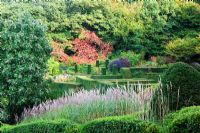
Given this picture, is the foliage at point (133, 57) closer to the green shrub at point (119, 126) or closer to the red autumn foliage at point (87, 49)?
the red autumn foliage at point (87, 49)

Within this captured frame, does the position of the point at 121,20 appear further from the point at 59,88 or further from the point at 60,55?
the point at 59,88

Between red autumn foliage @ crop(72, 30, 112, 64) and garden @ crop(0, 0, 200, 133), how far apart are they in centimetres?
6

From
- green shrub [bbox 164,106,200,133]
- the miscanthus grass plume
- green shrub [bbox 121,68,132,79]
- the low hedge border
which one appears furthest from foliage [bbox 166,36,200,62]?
green shrub [bbox 164,106,200,133]

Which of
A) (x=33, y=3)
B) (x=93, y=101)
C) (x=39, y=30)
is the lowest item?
(x=93, y=101)

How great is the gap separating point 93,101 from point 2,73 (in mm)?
4726

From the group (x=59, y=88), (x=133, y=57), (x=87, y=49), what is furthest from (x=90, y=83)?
(x=87, y=49)

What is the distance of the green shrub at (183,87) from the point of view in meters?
7.30

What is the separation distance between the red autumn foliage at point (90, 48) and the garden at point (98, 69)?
0.06 meters

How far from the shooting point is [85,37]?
96.7ft

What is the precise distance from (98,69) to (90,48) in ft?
19.8

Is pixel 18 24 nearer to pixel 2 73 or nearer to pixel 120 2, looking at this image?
pixel 2 73

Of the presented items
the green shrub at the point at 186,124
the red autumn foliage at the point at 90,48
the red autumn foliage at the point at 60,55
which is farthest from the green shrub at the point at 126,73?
the green shrub at the point at 186,124

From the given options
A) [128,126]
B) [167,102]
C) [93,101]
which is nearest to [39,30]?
[93,101]

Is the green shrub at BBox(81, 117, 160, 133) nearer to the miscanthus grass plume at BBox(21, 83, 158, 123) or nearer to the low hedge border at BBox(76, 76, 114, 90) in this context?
the miscanthus grass plume at BBox(21, 83, 158, 123)
